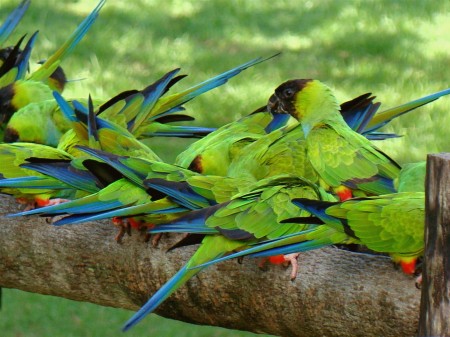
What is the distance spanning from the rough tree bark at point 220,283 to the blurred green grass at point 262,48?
2478 millimetres

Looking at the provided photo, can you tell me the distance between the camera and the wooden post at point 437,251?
4.56 ft

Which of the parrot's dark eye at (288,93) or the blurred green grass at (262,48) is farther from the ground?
the parrot's dark eye at (288,93)

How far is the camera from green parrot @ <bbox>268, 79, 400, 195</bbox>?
2061mm

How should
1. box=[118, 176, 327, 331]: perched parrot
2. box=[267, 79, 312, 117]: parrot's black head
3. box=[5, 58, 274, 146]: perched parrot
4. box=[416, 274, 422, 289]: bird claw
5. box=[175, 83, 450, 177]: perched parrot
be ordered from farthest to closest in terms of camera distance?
box=[5, 58, 274, 146]: perched parrot → box=[267, 79, 312, 117]: parrot's black head → box=[175, 83, 450, 177]: perched parrot → box=[118, 176, 327, 331]: perched parrot → box=[416, 274, 422, 289]: bird claw

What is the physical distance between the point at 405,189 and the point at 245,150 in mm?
400

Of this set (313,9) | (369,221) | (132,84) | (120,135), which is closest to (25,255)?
(120,135)

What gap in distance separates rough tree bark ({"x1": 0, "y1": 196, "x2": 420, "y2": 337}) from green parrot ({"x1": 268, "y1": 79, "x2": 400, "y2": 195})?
0.37 meters

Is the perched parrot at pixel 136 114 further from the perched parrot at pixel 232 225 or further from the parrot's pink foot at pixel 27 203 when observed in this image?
the perched parrot at pixel 232 225

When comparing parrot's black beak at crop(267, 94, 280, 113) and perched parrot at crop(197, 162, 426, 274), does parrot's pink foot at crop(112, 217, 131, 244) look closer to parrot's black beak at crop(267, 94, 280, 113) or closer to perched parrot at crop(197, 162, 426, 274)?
perched parrot at crop(197, 162, 426, 274)

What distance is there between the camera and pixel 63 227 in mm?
2020

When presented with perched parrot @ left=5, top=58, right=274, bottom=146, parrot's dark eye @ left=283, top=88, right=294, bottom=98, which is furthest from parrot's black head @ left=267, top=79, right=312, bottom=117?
perched parrot @ left=5, top=58, right=274, bottom=146

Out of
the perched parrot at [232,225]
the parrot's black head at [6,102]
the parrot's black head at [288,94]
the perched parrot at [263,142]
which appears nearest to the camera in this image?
the perched parrot at [232,225]

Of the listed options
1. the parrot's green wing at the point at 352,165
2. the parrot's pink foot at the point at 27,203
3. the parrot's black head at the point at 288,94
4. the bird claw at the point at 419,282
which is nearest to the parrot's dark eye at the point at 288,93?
the parrot's black head at the point at 288,94

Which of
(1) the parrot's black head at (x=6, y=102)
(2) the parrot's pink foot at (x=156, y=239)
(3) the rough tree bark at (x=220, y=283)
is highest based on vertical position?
(1) the parrot's black head at (x=6, y=102)
